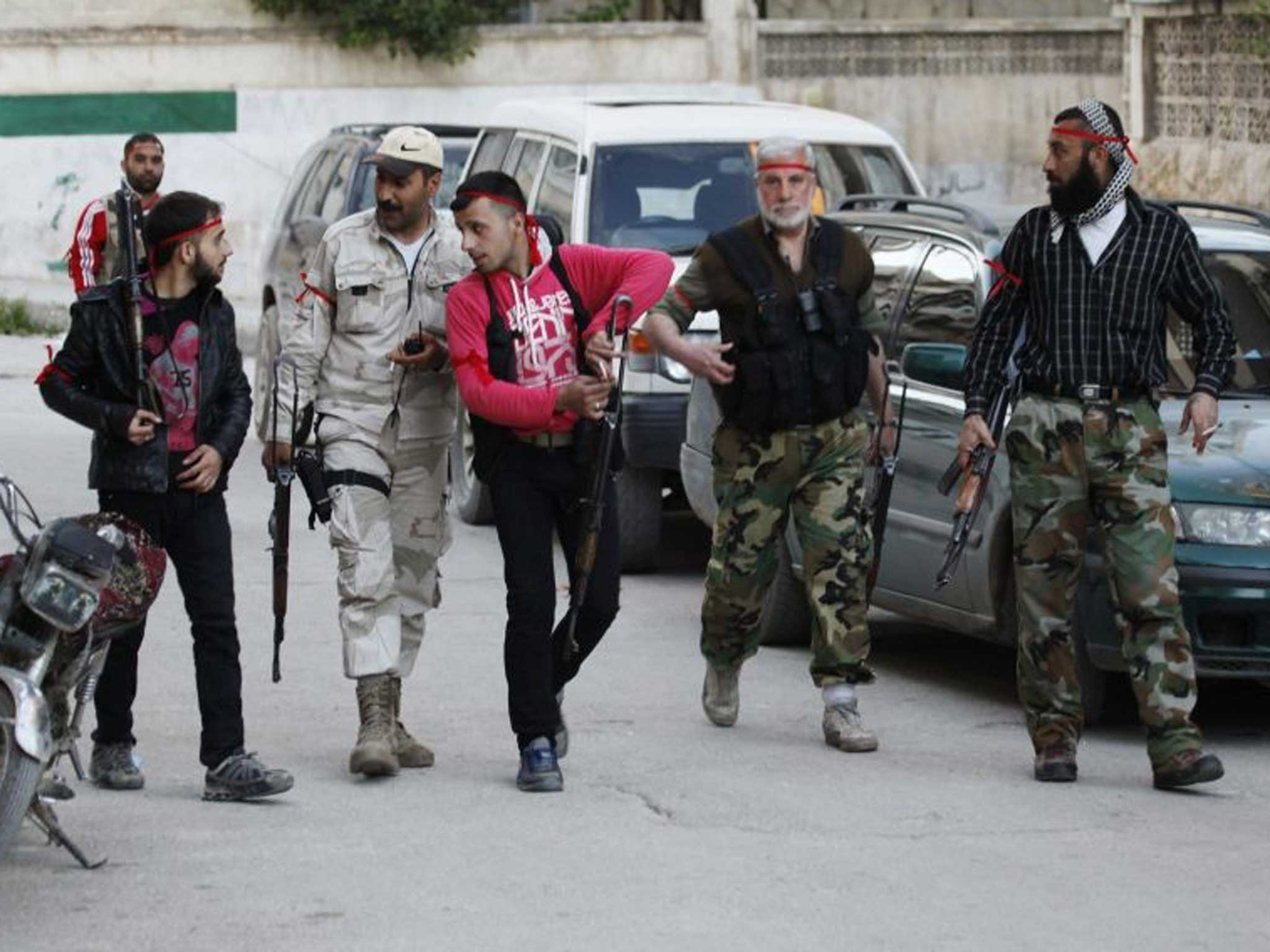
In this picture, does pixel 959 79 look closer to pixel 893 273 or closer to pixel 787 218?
pixel 893 273

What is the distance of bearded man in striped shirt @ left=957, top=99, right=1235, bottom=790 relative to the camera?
7.88 meters

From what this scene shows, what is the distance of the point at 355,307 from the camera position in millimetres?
8031

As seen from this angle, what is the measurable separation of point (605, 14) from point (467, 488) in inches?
560

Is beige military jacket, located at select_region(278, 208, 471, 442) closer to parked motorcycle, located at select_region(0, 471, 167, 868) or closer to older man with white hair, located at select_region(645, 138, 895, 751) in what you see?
older man with white hair, located at select_region(645, 138, 895, 751)

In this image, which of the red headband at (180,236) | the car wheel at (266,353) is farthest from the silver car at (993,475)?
the car wheel at (266,353)

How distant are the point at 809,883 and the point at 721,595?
2.07 meters

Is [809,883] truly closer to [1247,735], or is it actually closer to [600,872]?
[600,872]

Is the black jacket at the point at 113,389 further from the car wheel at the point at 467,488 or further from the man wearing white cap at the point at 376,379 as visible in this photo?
the car wheel at the point at 467,488

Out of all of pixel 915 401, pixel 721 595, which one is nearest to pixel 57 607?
pixel 721 595

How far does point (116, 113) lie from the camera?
2561 centimetres

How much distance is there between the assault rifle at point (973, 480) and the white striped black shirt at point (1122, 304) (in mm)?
106

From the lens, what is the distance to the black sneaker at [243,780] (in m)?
7.61

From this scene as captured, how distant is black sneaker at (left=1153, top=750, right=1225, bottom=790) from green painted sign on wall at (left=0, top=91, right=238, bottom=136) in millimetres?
18880

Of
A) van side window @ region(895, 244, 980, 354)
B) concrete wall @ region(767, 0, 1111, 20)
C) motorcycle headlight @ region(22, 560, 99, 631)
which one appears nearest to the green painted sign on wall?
concrete wall @ region(767, 0, 1111, 20)
